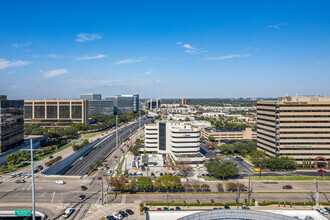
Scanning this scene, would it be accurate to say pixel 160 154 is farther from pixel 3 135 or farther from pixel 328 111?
pixel 328 111

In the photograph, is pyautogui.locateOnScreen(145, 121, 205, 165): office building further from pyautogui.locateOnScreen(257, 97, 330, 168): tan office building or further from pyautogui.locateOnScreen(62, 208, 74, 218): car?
pyautogui.locateOnScreen(62, 208, 74, 218): car

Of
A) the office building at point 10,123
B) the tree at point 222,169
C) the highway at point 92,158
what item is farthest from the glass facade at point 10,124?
the tree at point 222,169

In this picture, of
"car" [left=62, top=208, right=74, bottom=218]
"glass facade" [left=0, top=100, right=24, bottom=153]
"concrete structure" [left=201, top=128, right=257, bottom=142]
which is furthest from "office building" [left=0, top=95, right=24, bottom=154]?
"concrete structure" [left=201, top=128, right=257, bottom=142]

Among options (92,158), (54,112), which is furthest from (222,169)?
(54,112)

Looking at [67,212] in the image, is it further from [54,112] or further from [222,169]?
[54,112]

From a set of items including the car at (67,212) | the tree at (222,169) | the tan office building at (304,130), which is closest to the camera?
the car at (67,212)

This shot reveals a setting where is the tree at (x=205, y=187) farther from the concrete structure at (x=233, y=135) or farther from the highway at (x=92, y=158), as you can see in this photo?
the concrete structure at (x=233, y=135)

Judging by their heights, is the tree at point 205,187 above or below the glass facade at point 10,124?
below
